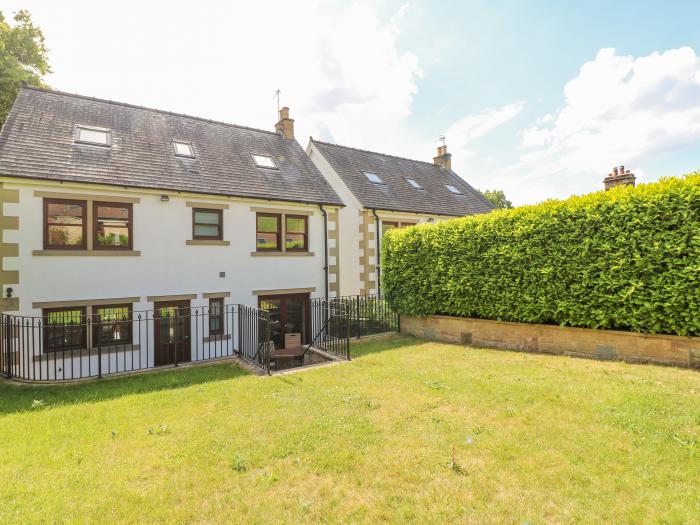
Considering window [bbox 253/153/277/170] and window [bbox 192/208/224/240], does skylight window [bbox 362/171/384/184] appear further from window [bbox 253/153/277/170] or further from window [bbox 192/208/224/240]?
window [bbox 192/208/224/240]

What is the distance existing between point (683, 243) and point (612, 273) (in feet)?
4.58

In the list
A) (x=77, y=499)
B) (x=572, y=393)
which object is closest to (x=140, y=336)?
(x=77, y=499)

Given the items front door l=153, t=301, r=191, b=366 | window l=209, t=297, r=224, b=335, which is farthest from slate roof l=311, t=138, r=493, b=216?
front door l=153, t=301, r=191, b=366

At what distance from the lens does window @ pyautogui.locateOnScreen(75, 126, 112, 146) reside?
11.6m

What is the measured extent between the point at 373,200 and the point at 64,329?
1287 centimetres

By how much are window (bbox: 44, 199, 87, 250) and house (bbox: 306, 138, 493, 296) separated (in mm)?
8294

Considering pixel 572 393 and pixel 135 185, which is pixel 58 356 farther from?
pixel 572 393

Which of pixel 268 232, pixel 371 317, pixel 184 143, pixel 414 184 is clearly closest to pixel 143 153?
pixel 184 143

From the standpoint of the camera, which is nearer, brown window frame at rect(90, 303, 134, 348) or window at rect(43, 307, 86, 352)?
window at rect(43, 307, 86, 352)

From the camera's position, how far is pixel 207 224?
12211mm

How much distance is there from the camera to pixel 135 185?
10.8 m

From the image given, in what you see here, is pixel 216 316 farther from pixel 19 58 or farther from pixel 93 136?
pixel 19 58

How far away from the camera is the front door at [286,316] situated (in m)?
13.3

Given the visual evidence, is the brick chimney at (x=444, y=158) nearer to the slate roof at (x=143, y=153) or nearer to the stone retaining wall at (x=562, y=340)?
the slate roof at (x=143, y=153)
